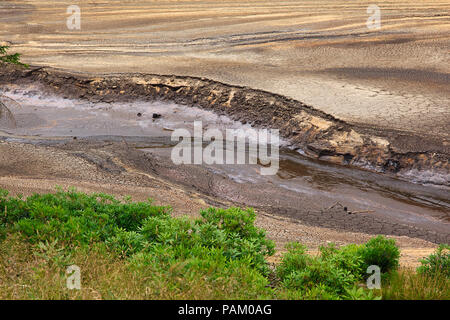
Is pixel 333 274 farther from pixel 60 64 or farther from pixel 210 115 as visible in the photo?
pixel 60 64

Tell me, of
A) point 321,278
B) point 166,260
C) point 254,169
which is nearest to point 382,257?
point 321,278

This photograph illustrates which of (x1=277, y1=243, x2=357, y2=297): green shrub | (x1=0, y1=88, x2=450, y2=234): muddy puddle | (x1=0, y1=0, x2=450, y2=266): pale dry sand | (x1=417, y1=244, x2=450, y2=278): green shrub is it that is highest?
(x1=0, y1=0, x2=450, y2=266): pale dry sand

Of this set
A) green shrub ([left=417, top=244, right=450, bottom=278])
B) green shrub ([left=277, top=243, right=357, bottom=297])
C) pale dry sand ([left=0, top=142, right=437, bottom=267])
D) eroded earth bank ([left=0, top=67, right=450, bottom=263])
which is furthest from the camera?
eroded earth bank ([left=0, top=67, right=450, bottom=263])

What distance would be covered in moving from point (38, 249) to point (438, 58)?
1545cm

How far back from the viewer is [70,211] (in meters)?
6.20

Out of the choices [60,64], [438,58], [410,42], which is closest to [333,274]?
[438,58]

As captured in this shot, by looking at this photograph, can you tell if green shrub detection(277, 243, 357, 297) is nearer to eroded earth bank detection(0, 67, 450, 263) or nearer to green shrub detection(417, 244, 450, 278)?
green shrub detection(417, 244, 450, 278)

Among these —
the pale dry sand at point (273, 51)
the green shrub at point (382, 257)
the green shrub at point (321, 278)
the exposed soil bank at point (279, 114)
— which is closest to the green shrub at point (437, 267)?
the green shrub at point (382, 257)

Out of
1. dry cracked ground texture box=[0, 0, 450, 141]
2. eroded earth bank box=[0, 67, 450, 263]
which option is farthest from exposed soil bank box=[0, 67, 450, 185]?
dry cracked ground texture box=[0, 0, 450, 141]

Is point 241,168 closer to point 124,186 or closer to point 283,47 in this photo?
point 124,186

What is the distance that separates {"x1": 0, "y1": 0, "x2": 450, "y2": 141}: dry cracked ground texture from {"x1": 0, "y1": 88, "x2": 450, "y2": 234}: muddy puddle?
65.0 inches

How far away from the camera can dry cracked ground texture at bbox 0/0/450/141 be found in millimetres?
14180

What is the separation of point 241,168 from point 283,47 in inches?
298

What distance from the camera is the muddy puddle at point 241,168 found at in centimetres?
1095
